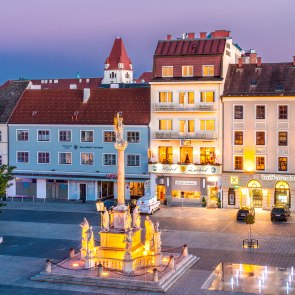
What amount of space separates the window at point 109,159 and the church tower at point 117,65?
97876 mm

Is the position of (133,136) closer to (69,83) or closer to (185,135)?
(185,135)

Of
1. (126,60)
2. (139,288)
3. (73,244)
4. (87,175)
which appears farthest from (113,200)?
(126,60)

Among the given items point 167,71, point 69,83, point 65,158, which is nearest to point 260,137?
point 167,71

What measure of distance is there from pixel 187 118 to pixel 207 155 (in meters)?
4.23

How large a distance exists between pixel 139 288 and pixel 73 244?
1260cm

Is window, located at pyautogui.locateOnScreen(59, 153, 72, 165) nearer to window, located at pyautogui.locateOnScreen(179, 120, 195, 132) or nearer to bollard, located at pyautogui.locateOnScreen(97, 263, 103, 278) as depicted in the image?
window, located at pyautogui.locateOnScreen(179, 120, 195, 132)

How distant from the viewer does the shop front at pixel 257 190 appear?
62.2 m

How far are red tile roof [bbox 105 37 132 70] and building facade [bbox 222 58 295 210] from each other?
105 m

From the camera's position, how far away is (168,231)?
52375 millimetres

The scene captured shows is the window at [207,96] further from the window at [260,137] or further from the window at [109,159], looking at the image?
the window at [109,159]

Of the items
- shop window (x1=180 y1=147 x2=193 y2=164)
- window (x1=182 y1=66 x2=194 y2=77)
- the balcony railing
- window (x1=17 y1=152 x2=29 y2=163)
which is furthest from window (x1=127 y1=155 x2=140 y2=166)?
window (x1=17 y1=152 x2=29 y2=163)

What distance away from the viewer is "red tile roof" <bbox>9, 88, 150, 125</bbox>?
68250mm

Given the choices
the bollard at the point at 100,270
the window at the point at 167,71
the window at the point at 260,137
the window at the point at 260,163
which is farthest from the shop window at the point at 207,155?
the bollard at the point at 100,270

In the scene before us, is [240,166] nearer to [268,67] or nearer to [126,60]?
[268,67]
